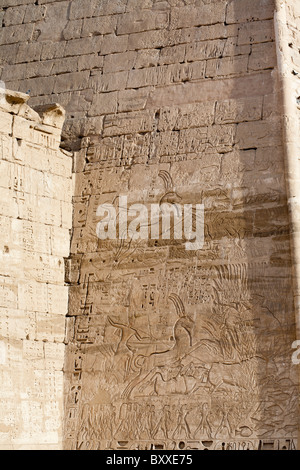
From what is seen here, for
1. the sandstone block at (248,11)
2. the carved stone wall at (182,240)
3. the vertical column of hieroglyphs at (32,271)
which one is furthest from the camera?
the sandstone block at (248,11)

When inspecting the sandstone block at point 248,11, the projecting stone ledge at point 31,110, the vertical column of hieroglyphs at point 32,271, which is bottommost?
the vertical column of hieroglyphs at point 32,271

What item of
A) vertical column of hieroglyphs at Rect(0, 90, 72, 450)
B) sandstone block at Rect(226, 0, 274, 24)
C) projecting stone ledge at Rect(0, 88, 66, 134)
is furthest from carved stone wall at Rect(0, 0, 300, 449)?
projecting stone ledge at Rect(0, 88, 66, 134)

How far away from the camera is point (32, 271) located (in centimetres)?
948

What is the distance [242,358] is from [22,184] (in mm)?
3076

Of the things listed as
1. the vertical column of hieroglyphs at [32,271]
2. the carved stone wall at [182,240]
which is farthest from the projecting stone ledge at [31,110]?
the carved stone wall at [182,240]

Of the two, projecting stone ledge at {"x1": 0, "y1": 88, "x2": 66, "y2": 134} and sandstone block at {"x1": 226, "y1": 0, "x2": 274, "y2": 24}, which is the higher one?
sandstone block at {"x1": 226, "y1": 0, "x2": 274, "y2": 24}

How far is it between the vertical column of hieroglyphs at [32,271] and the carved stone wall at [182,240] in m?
0.20

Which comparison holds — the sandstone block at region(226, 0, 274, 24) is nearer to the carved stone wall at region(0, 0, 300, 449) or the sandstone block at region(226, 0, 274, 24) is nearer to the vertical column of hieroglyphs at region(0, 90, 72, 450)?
the carved stone wall at region(0, 0, 300, 449)

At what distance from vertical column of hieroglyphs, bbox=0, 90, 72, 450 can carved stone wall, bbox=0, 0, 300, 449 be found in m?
0.20

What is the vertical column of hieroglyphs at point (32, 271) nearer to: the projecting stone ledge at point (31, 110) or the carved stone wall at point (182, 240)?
the projecting stone ledge at point (31, 110)

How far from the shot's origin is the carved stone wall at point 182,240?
29.2ft

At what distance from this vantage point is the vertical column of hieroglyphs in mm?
9016

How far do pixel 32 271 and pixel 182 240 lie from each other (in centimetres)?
169
